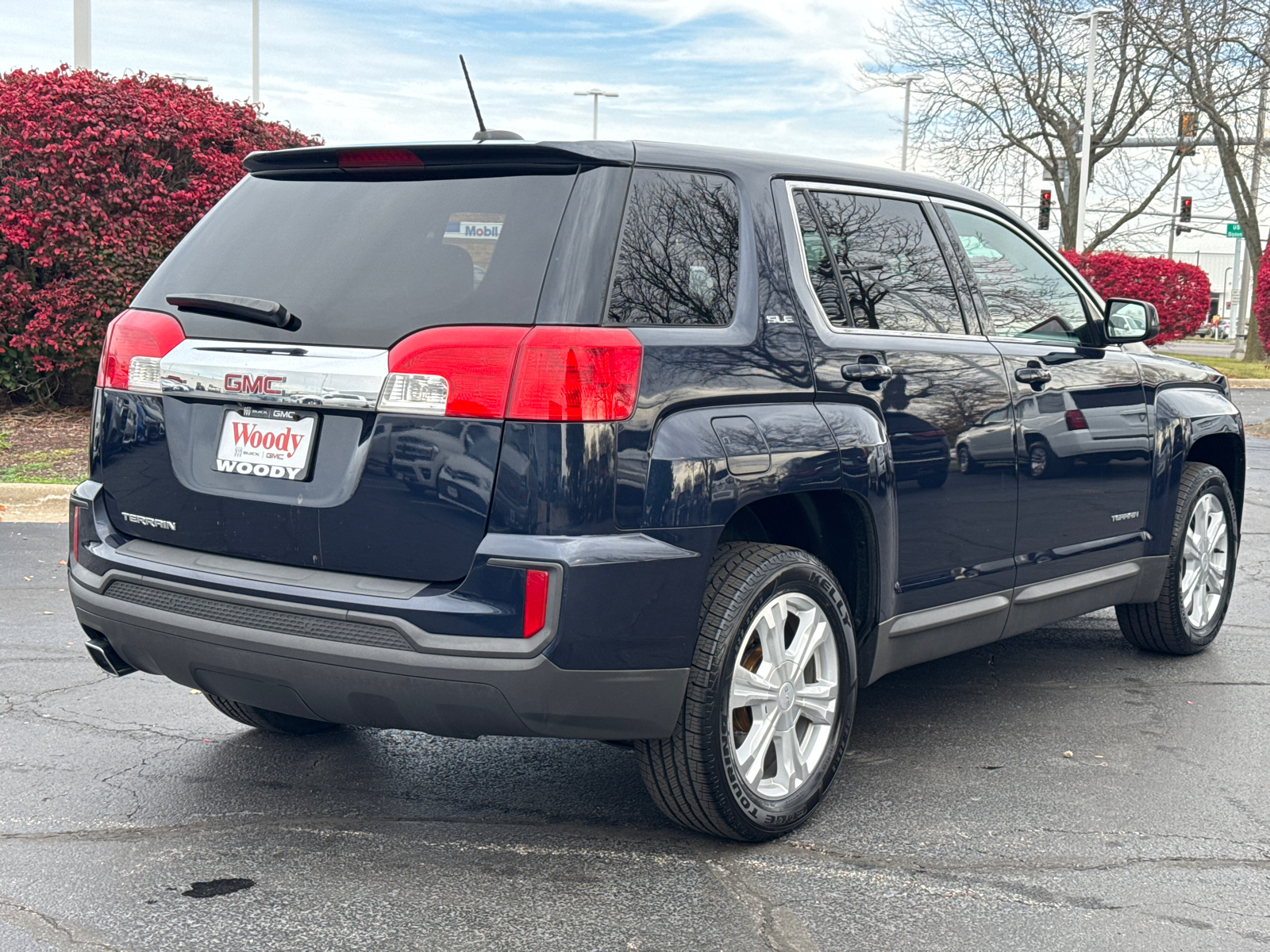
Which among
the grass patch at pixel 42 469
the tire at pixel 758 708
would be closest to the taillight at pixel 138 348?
the tire at pixel 758 708

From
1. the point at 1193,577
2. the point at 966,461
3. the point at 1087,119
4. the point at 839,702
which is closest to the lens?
the point at 839,702

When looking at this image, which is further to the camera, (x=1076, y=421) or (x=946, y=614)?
(x=1076, y=421)

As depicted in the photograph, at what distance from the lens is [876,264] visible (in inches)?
166

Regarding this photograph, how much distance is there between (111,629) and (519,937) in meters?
1.38

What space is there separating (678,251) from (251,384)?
1.09 metres

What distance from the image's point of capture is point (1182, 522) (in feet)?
18.4

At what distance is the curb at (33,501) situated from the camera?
8.84m

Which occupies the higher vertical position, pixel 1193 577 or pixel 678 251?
pixel 678 251

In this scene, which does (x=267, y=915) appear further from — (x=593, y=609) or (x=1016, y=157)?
(x=1016, y=157)

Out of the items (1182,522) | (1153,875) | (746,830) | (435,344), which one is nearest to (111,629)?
(435,344)

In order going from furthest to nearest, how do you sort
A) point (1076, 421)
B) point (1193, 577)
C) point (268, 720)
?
1. point (1193, 577)
2. point (1076, 421)
3. point (268, 720)

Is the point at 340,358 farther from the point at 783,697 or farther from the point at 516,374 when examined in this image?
the point at 783,697

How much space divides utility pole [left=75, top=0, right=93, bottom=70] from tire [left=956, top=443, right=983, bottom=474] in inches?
413

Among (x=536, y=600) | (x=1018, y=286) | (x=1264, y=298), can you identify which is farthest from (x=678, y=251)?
(x=1264, y=298)
